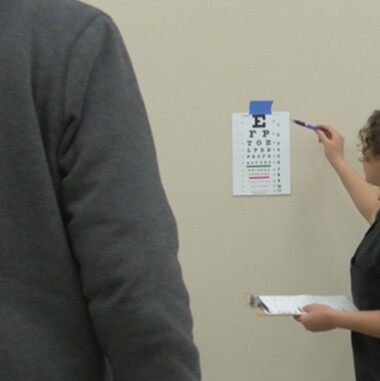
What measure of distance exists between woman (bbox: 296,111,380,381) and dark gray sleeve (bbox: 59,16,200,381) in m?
0.87

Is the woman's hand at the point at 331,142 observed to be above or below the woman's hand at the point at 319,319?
above

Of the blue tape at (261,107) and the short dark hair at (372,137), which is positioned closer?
the short dark hair at (372,137)

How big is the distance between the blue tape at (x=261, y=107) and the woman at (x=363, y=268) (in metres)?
0.16

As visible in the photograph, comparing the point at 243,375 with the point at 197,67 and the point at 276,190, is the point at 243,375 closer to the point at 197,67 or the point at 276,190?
the point at 276,190

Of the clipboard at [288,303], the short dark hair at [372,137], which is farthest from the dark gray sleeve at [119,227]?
the short dark hair at [372,137]

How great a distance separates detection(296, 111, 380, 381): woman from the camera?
1.59 m

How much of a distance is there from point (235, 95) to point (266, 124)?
13 centimetres

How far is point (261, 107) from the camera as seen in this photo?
187cm

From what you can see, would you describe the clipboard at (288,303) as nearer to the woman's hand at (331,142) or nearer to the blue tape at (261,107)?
the woman's hand at (331,142)

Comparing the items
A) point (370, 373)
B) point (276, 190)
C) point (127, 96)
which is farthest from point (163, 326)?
point (276, 190)

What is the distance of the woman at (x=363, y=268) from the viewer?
159 cm

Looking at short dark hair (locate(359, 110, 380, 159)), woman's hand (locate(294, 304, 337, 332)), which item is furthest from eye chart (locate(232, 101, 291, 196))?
woman's hand (locate(294, 304, 337, 332))

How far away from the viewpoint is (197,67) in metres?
1.88

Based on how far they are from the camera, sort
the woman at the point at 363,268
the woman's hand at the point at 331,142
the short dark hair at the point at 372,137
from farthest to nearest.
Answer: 1. the woman's hand at the point at 331,142
2. the short dark hair at the point at 372,137
3. the woman at the point at 363,268
